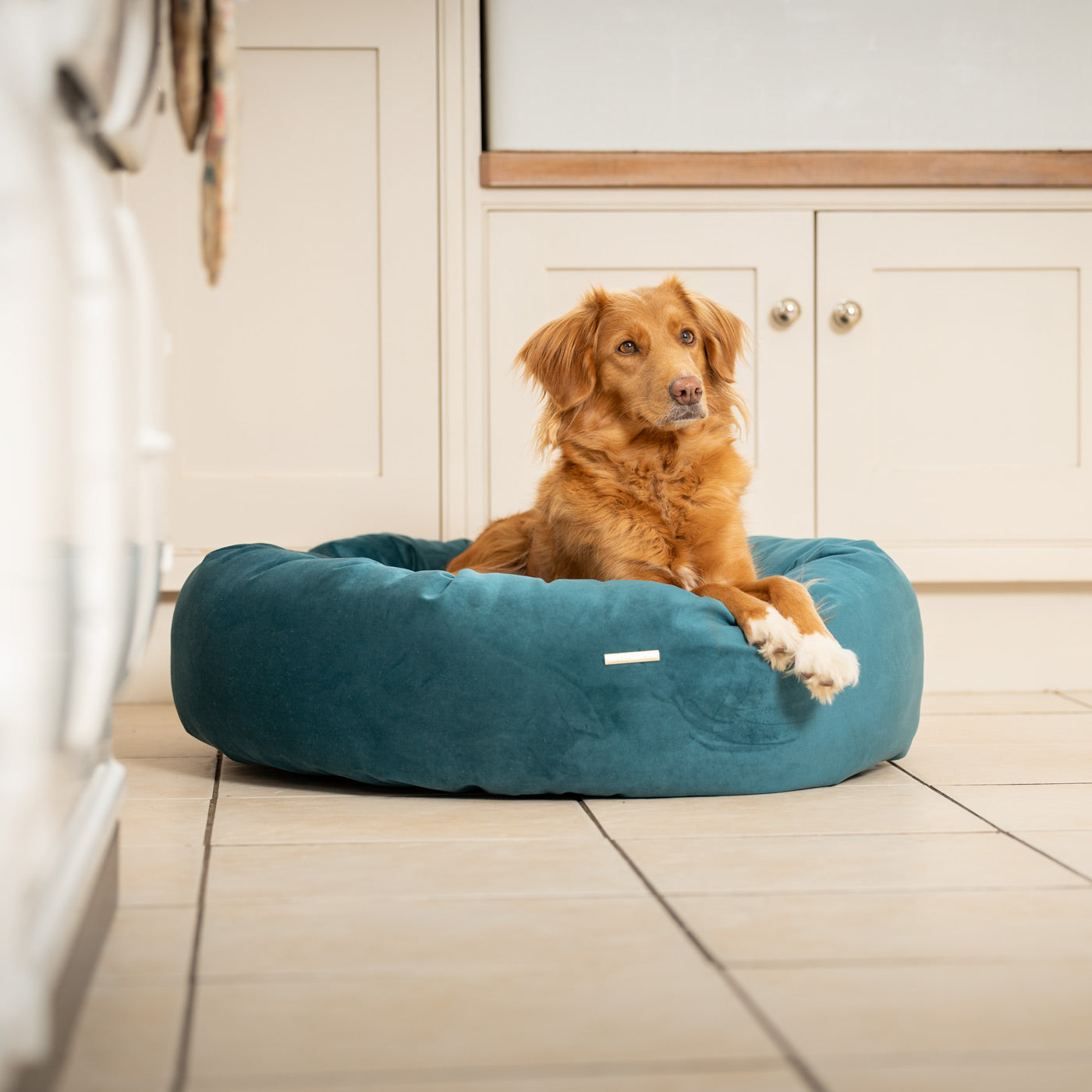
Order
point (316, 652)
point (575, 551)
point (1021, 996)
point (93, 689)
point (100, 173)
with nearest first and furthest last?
point (93, 689) → point (100, 173) → point (1021, 996) → point (316, 652) → point (575, 551)

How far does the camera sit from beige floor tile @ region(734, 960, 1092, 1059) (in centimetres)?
107

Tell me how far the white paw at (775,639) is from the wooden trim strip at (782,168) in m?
1.51

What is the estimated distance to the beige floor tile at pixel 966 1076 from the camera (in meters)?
0.98

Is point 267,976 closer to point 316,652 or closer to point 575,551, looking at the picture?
point 316,652

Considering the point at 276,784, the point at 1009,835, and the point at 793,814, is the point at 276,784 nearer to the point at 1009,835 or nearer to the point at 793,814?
the point at 793,814

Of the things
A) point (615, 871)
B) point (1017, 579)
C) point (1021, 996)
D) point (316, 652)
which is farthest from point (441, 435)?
point (1021, 996)

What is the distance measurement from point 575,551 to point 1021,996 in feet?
4.61

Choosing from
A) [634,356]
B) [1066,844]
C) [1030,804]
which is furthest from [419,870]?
[634,356]

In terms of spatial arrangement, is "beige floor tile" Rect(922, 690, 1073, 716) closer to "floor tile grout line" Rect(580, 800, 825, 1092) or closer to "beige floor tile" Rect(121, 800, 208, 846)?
"floor tile grout line" Rect(580, 800, 825, 1092)

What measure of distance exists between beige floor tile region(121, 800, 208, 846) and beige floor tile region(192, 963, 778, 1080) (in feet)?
2.05

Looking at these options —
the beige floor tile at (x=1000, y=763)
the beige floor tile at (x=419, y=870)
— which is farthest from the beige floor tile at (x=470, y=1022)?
A: the beige floor tile at (x=1000, y=763)

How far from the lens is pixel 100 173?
3.49 feet

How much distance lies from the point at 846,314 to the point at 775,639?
141 centimetres

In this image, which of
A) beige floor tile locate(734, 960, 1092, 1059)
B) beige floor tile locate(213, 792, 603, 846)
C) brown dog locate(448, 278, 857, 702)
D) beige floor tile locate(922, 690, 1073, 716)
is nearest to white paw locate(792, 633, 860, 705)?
brown dog locate(448, 278, 857, 702)
